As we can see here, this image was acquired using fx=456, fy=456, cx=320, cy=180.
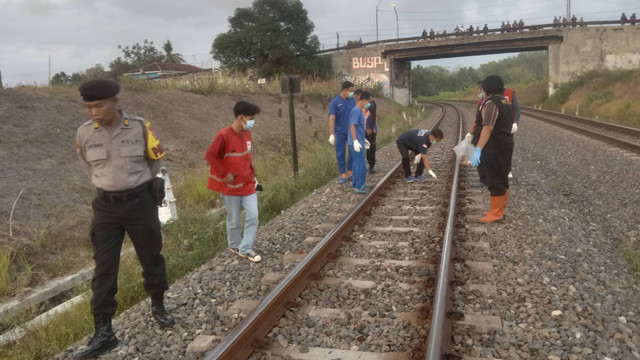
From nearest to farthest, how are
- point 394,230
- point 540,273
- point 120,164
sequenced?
point 120,164, point 540,273, point 394,230

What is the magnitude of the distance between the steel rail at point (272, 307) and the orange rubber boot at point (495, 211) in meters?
1.88

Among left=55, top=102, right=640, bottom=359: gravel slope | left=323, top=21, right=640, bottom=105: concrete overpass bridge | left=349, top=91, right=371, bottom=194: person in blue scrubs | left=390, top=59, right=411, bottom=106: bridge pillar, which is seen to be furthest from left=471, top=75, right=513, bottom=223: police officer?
left=390, top=59, right=411, bottom=106: bridge pillar

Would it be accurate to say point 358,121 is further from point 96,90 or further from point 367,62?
point 367,62

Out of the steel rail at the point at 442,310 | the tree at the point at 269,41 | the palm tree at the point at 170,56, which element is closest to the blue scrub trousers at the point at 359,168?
the steel rail at the point at 442,310

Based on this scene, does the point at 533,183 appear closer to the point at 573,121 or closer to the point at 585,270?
the point at 585,270

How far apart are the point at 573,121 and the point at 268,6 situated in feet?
84.7

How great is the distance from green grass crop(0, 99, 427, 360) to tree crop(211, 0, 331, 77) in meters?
23.5

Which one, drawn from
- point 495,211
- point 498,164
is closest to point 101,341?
point 495,211

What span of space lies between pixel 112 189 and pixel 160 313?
1.08 m

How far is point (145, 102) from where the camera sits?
12.4 meters

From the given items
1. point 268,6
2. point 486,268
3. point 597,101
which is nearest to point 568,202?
point 486,268

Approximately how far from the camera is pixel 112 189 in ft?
10.7

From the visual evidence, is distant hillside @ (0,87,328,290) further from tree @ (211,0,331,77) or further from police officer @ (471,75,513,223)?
tree @ (211,0,331,77)

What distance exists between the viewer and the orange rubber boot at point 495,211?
577 centimetres
